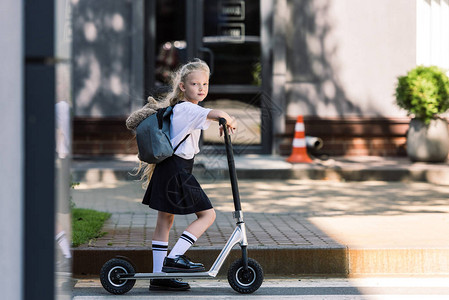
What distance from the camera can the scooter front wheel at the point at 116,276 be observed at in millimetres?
5191

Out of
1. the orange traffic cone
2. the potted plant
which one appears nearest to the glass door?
the orange traffic cone

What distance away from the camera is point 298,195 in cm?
991

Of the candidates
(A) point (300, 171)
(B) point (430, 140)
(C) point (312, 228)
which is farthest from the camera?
(B) point (430, 140)

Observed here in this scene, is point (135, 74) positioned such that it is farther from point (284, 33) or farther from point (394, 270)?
point (394, 270)

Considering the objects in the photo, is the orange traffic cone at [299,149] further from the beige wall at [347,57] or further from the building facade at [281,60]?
the beige wall at [347,57]

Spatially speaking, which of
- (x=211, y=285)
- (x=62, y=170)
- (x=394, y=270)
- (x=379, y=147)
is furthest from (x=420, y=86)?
(x=62, y=170)

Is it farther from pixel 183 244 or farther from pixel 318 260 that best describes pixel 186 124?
pixel 318 260

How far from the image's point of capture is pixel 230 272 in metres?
5.15

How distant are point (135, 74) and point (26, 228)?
36.7 ft

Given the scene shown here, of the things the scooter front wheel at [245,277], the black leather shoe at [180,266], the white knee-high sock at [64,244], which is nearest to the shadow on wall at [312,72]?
the scooter front wheel at [245,277]

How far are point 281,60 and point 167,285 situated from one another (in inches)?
316

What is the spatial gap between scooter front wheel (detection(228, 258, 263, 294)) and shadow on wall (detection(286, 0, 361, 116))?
8.14 m

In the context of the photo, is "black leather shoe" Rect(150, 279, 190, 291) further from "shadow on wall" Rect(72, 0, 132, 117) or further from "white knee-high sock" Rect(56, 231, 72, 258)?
"shadow on wall" Rect(72, 0, 132, 117)

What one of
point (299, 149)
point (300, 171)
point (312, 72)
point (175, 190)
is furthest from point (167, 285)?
point (312, 72)
